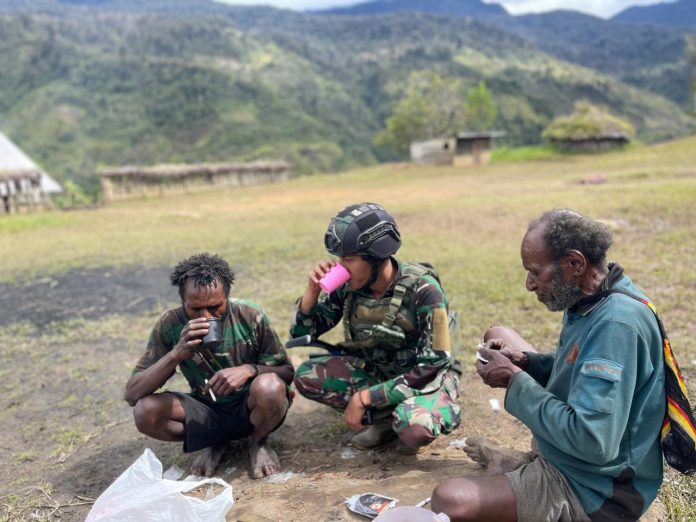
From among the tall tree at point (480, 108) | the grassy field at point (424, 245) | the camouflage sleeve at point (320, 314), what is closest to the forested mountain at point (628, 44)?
the tall tree at point (480, 108)

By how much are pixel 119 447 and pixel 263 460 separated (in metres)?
1.17

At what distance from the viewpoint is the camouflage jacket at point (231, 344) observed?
317 cm

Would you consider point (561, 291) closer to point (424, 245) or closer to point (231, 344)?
point (231, 344)

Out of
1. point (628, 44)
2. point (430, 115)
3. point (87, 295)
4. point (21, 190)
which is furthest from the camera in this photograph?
point (628, 44)

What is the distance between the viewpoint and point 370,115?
250 feet

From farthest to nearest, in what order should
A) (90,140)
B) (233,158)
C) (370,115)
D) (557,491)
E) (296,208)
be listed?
(370,115) < (90,140) < (233,158) < (296,208) < (557,491)

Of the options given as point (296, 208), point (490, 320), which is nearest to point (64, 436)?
point (490, 320)

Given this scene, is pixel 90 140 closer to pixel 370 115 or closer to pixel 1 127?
pixel 1 127

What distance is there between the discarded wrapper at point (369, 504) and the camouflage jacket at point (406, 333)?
54cm

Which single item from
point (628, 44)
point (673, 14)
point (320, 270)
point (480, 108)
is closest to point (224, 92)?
point (480, 108)

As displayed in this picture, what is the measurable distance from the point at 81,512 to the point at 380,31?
466ft

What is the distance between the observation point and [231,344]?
3.29m

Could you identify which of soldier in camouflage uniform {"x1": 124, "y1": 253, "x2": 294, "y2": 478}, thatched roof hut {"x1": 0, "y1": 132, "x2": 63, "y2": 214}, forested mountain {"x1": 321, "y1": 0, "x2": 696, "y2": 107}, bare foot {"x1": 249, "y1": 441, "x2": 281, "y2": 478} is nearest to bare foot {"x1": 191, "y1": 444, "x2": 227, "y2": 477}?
soldier in camouflage uniform {"x1": 124, "y1": 253, "x2": 294, "y2": 478}

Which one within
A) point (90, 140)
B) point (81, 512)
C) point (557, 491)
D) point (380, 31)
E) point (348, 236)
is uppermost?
point (380, 31)
